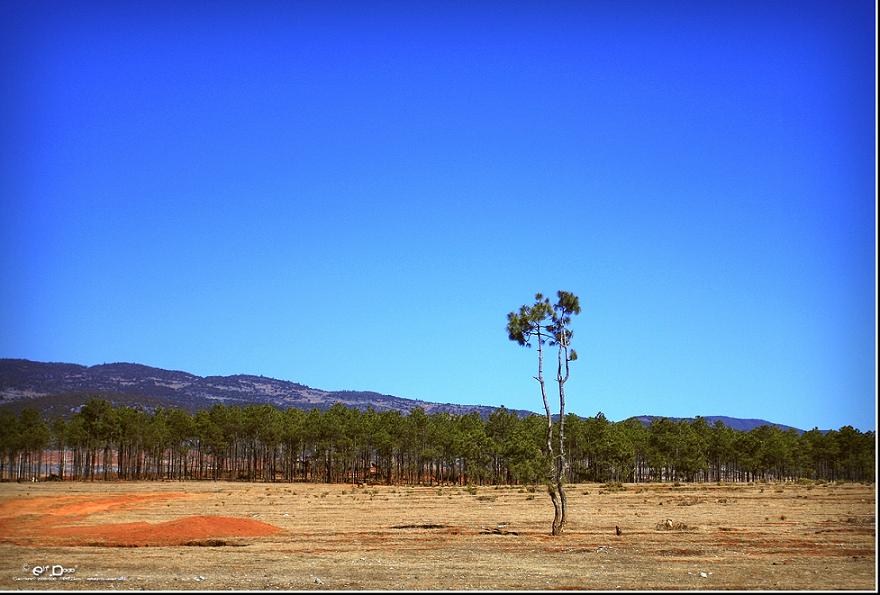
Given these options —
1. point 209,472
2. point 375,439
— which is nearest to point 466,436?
point 375,439

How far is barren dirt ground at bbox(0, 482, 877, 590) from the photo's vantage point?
2130 cm

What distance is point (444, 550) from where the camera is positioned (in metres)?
29.3

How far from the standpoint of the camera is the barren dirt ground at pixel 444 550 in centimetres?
2130

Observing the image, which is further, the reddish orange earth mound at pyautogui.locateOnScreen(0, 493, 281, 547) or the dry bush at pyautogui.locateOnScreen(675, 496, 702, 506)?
the dry bush at pyautogui.locateOnScreen(675, 496, 702, 506)

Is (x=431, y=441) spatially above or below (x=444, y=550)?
above

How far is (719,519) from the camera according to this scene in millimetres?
45969

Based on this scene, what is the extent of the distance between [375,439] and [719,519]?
7667 cm

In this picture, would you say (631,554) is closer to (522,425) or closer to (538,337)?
(538,337)
